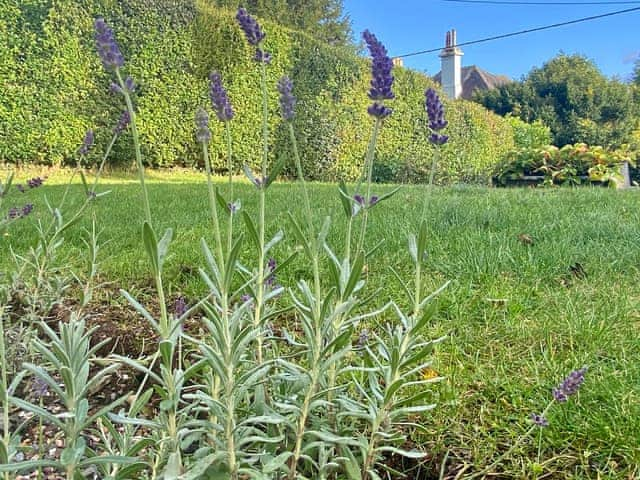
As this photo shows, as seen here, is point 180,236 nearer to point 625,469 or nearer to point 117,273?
point 117,273

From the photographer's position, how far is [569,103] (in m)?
21.9

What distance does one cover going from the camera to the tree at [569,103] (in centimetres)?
2128

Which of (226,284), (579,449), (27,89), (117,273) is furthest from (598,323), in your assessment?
(27,89)

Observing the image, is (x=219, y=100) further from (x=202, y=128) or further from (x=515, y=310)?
(x=515, y=310)

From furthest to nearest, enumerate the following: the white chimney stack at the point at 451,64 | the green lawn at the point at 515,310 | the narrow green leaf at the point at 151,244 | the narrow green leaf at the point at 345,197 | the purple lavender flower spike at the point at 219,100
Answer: the white chimney stack at the point at 451,64 < the green lawn at the point at 515,310 < the narrow green leaf at the point at 345,197 < the purple lavender flower spike at the point at 219,100 < the narrow green leaf at the point at 151,244

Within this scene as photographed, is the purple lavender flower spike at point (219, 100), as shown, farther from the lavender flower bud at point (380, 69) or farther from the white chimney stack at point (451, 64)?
the white chimney stack at point (451, 64)

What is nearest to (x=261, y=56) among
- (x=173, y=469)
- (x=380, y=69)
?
(x=380, y=69)

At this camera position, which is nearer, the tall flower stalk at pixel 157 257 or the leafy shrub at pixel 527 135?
the tall flower stalk at pixel 157 257

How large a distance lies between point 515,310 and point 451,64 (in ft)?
76.4

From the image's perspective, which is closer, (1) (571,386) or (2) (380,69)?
(2) (380,69)

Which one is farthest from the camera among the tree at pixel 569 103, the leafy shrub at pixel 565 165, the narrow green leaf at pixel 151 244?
the tree at pixel 569 103

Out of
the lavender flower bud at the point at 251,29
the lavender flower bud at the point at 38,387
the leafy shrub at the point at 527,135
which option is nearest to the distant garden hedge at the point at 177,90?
the leafy shrub at the point at 527,135

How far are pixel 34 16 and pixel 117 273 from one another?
28.2ft

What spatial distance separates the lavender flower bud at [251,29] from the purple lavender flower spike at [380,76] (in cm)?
21
